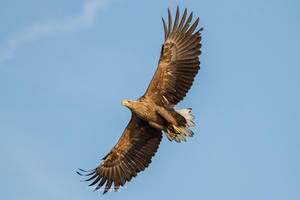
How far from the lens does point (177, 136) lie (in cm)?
1800

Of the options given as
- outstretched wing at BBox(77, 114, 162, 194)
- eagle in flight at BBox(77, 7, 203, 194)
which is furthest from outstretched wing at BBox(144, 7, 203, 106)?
outstretched wing at BBox(77, 114, 162, 194)

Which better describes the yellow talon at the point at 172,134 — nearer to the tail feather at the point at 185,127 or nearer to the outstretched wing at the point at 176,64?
the tail feather at the point at 185,127

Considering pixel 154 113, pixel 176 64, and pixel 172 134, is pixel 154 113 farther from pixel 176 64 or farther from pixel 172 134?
pixel 176 64

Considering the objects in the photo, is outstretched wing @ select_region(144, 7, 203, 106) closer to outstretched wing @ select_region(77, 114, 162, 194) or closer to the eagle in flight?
the eagle in flight

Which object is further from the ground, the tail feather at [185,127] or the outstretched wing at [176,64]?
the outstretched wing at [176,64]

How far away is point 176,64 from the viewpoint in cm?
1806

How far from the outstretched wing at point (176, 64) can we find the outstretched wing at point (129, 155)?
1248 millimetres

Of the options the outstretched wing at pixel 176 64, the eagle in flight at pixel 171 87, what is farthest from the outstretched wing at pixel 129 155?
the outstretched wing at pixel 176 64

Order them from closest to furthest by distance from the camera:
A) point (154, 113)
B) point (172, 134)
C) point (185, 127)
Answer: point (154, 113) < point (185, 127) < point (172, 134)

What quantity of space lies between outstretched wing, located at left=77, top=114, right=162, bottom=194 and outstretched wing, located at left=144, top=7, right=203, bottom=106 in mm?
1248

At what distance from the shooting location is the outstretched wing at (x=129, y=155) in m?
18.8

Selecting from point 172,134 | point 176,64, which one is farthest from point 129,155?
point 176,64

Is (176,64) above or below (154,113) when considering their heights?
above

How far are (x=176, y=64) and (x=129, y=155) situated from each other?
3281 millimetres
